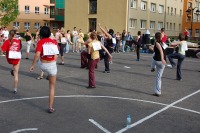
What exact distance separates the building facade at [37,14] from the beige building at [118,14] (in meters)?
14.7

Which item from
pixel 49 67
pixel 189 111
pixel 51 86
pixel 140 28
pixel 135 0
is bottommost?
pixel 189 111

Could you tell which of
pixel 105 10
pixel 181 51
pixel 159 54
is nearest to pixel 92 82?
pixel 159 54

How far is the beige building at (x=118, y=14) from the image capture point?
48500 mm

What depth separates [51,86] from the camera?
7.32 meters

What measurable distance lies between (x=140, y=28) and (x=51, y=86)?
4666 centimetres

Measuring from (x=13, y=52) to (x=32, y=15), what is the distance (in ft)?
204

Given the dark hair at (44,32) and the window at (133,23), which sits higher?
the window at (133,23)

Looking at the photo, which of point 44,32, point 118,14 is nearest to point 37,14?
point 118,14

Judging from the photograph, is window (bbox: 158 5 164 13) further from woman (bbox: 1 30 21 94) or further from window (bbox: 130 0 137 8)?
woman (bbox: 1 30 21 94)

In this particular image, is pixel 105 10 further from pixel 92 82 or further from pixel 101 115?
pixel 101 115

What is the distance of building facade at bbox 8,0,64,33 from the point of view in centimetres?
6825

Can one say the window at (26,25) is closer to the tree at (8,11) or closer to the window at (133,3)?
the tree at (8,11)

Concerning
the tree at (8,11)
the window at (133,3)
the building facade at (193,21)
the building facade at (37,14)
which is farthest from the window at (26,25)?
the building facade at (193,21)

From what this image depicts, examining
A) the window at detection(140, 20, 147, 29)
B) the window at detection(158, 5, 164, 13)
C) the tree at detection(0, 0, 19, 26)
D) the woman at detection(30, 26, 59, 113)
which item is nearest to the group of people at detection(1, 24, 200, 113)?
the woman at detection(30, 26, 59, 113)
